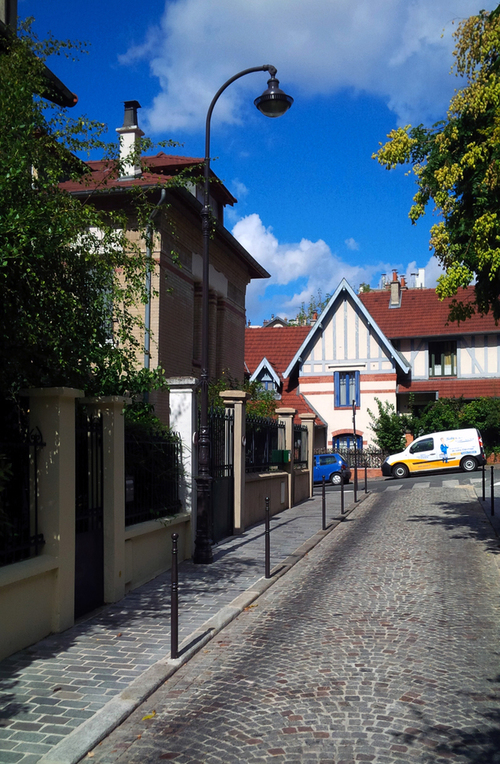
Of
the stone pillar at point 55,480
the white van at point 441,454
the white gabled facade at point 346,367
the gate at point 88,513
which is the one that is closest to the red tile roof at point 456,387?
the white gabled facade at point 346,367

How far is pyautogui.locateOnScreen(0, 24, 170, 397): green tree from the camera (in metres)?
6.70

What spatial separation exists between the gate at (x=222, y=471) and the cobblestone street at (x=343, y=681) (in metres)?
2.89

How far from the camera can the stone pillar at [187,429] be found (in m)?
11.1

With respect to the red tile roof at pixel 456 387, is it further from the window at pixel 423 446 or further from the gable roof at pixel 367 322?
the window at pixel 423 446

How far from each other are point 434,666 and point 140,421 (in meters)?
5.76

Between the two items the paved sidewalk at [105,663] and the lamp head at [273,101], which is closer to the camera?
the paved sidewalk at [105,663]

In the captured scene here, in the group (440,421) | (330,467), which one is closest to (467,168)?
(330,467)

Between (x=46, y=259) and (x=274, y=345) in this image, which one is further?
(x=274, y=345)

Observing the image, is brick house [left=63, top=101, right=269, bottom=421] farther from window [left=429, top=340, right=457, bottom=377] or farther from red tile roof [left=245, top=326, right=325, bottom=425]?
red tile roof [left=245, top=326, right=325, bottom=425]

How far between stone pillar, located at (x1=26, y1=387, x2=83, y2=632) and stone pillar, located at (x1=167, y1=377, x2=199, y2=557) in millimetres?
3970

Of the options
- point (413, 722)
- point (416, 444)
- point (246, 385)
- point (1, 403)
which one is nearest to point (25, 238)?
point (1, 403)

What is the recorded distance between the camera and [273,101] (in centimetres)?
1041

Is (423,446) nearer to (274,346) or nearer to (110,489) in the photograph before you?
(274,346)

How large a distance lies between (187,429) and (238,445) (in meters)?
3.05
